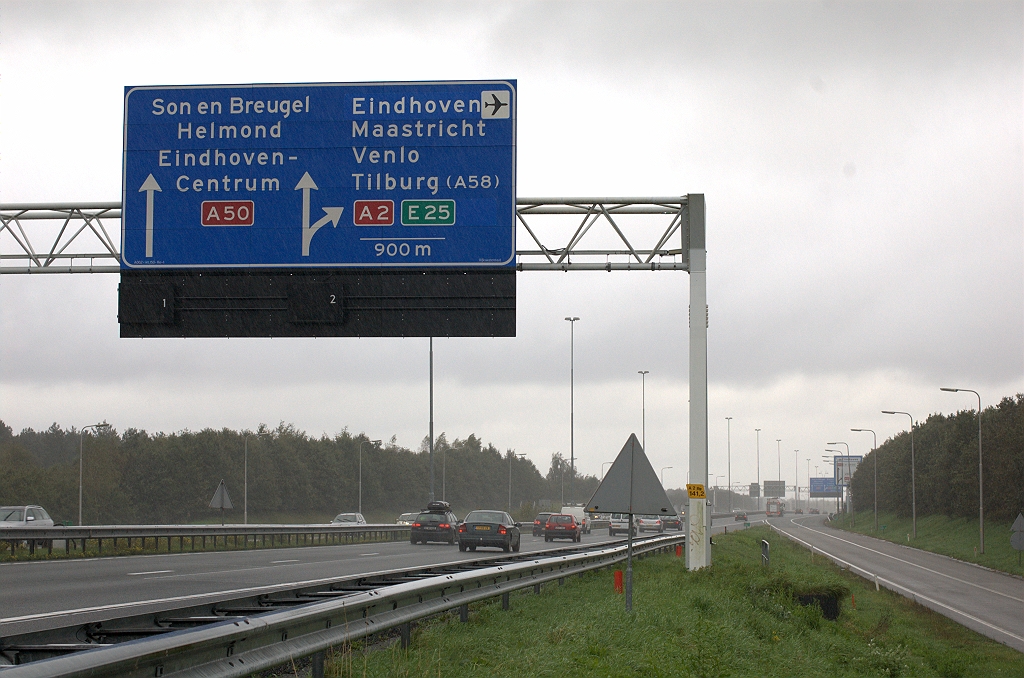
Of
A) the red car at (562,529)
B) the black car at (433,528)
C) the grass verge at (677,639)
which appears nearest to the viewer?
the grass verge at (677,639)

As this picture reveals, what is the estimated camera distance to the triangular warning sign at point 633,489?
14484 mm

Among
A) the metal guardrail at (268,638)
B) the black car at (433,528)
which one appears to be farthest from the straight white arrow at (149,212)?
the black car at (433,528)

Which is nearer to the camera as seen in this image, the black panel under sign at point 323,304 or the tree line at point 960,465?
the black panel under sign at point 323,304

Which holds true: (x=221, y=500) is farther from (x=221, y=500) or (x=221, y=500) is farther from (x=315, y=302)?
(x=315, y=302)

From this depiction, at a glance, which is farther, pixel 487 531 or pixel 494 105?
pixel 487 531

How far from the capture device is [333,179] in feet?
63.0

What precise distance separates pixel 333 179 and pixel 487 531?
2053 cm

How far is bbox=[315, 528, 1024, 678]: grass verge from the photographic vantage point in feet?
32.1

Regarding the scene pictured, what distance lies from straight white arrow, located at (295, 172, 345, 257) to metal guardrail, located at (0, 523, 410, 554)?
507 inches

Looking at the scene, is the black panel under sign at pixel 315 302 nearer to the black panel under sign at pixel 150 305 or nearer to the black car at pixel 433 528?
the black panel under sign at pixel 150 305

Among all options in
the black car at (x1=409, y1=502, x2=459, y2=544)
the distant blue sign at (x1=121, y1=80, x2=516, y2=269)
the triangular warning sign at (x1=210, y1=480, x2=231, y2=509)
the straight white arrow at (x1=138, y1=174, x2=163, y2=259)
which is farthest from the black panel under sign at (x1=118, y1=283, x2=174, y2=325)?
the black car at (x1=409, y1=502, x2=459, y2=544)

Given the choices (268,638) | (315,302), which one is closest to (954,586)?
(315,302)

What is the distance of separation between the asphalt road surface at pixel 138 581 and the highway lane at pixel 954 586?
59.0 ft

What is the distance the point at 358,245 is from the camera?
62.6ft
